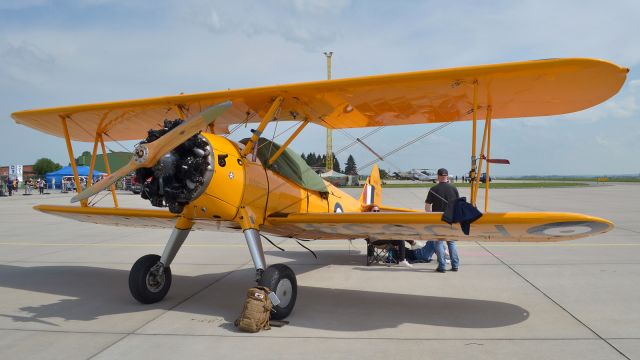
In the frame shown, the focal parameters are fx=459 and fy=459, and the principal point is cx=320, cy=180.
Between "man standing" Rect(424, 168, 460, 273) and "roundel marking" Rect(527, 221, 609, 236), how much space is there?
2296mm

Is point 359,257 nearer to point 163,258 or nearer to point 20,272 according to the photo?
point 163,258

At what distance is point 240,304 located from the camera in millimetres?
5457

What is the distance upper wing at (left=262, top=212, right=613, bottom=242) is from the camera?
4.30m

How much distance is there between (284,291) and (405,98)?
9.34ft

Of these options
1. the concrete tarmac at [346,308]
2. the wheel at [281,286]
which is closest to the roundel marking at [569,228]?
the concrete tarmac at [346,308]

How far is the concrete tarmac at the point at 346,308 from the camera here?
3896 millimetres

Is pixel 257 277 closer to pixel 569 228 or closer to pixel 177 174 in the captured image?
pixel 177 174

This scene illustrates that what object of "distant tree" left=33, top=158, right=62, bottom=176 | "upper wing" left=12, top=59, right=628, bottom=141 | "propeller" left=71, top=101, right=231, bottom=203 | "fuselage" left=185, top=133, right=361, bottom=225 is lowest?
"distant tree" left=33, top=158, right=62, bottom=176

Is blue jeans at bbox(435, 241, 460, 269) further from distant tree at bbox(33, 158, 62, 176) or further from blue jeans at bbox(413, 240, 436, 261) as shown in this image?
distant tree at bbox(33, 158, 62, 176)

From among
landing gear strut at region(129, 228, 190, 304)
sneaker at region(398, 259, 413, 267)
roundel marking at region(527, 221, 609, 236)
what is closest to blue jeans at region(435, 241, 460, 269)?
sneaker at region(398, 259, 413, 267)

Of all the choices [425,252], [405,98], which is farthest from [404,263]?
[405,98]

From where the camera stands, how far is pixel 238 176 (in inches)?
200

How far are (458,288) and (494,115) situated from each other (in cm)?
253

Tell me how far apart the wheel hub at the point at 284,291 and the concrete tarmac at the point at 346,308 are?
20 centimetres
